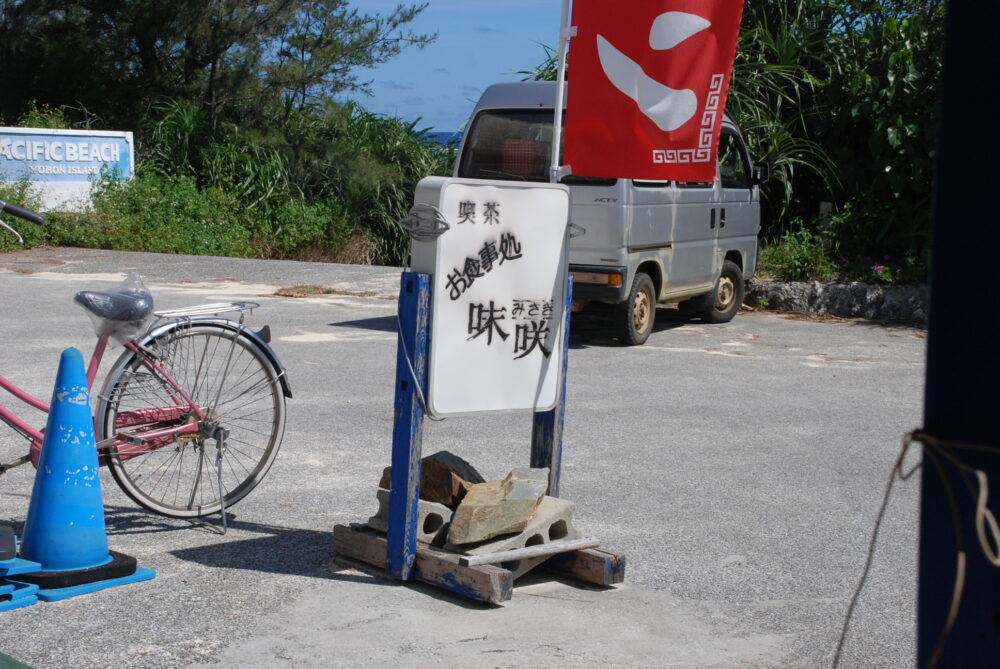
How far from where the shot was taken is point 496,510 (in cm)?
412

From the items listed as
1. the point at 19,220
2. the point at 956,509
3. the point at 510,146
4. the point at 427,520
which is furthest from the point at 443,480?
the point at 19,220

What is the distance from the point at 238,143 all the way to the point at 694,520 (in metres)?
18.8

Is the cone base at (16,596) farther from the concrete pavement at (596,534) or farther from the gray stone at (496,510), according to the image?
the gray stone at (496,510)

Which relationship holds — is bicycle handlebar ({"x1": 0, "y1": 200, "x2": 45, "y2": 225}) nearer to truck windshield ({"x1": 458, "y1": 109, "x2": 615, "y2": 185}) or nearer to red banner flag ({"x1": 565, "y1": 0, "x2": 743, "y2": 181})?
red banner flag ({"x1": 565, "y1": 0, "x2": 743, "y2": 181})

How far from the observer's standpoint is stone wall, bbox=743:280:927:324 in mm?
12680

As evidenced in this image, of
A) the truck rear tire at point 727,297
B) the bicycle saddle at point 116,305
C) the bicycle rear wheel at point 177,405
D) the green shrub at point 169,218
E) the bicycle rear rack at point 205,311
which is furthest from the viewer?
the green shrub at point 169,218

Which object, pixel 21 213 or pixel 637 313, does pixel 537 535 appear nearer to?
pixel 21 213

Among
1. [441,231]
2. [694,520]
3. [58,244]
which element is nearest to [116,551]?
[441,231]

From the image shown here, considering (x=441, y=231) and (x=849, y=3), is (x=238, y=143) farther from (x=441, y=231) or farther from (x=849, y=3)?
(x=441, y=231)

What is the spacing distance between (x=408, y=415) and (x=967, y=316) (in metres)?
2.71

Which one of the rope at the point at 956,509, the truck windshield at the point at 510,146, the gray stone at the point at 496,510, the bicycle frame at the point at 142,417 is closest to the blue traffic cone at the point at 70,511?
the bicycle frame at the point at 142,417

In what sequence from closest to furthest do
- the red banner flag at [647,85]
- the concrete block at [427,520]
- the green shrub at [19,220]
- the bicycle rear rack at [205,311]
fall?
the concrete block at [427,520], the bicycle rear rack at [205,311], the red banner flag at [647,85], the green shrub at [19,220]

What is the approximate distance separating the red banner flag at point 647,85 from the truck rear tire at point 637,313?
4.66 metres

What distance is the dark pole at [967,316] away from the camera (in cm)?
160
